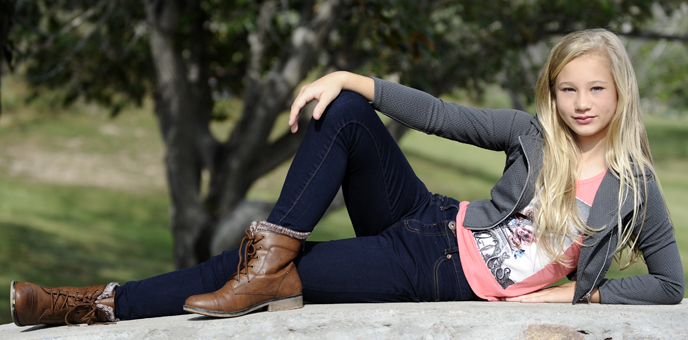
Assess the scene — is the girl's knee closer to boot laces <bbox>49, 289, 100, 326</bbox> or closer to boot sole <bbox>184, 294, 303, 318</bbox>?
boot sole <bbox>184, 294, 303, 318</bbox>

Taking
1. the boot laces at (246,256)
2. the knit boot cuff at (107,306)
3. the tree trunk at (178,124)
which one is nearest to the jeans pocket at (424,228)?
the boot laces at (246,256)

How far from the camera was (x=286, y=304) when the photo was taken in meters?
1.87

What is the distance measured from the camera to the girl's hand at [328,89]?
187 centimetres

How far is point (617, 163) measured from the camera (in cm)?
187

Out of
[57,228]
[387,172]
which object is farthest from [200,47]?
[57,228]

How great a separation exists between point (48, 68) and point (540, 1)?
3.99m

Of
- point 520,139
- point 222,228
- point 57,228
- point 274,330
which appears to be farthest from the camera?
point 57,228

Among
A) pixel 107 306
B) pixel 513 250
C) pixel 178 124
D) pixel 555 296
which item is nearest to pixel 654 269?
pixel 555 296

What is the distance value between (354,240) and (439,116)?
1.61ft

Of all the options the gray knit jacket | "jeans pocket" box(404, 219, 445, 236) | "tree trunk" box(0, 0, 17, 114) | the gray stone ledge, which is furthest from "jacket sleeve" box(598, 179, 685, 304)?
"tree trunk" box(0, 0, 17, 114)

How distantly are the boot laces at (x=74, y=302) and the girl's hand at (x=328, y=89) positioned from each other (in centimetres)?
85

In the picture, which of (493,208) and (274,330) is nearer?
(274,330)

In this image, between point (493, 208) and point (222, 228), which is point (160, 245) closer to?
point (222, 228)

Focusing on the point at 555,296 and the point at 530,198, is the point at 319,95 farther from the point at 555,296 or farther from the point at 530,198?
the point at 555,296
